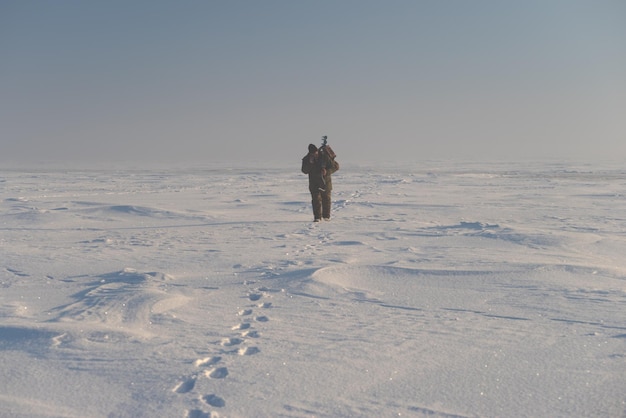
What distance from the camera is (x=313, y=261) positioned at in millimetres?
7523

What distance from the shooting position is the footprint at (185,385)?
3.53 metres

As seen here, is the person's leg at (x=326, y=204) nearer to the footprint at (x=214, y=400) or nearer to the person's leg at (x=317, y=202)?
the person's leg at (x=317, y=202)

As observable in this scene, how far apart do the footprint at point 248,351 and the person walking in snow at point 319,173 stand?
7.78 meters

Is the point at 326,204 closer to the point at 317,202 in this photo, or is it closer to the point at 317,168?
the point at 317,202

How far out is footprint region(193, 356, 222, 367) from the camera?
394 cm

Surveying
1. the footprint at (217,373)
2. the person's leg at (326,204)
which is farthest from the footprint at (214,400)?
the person's leg at (326,204)

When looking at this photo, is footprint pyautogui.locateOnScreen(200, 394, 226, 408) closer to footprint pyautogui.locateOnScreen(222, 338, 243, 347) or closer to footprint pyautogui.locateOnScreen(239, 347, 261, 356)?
footprint pyautogui.locateOnScreen(239, 347, 261, 356)

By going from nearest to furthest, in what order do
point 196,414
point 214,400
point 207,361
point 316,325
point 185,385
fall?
point 196,414
point 214,400
point 185,385
point 207,361
point 316,325

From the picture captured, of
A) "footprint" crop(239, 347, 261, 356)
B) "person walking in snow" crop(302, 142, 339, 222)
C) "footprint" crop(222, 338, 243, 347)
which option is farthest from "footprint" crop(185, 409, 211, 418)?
"person walking in snow" crop(302, 142, 339, 222)

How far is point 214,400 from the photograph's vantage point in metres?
3.40

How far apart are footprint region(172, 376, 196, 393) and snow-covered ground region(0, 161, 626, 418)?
0.05ft

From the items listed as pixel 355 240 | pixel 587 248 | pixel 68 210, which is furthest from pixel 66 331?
pixel 68 210

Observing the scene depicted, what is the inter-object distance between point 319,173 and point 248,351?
8.00 meters

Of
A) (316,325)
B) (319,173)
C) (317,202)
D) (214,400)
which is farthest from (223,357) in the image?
(319,173)
